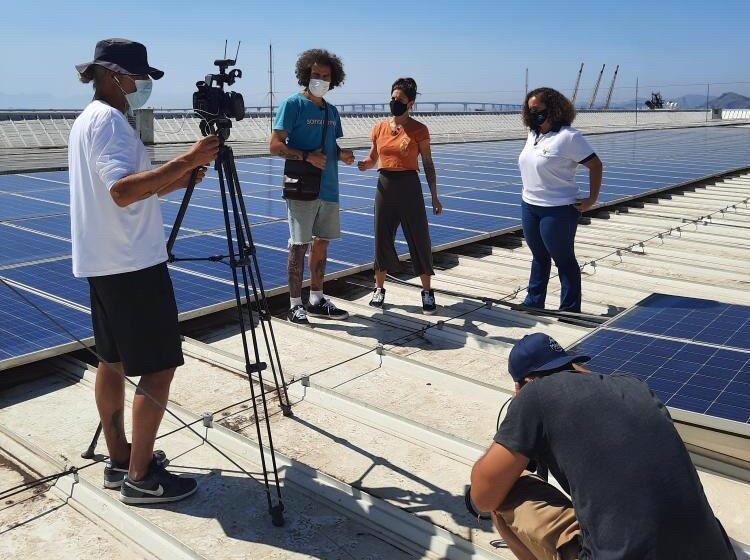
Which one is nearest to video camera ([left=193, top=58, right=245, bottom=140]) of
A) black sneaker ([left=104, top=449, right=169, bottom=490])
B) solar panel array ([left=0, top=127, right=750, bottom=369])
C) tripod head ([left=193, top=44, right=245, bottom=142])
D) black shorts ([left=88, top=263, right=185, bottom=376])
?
tripod head ([left=193, top=44, right=245, bottom=142])

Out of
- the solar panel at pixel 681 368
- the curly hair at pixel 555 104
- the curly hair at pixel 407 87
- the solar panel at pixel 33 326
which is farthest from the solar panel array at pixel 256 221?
the solar panel at pixel 681 368

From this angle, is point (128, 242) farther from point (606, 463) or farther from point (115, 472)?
point (606, 463)

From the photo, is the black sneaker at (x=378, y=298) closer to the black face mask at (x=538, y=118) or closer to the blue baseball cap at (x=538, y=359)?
the black face mask at (x=538, y=118)

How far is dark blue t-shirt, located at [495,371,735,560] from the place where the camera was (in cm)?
210

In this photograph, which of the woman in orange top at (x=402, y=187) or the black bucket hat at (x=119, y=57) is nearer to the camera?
the black bucket hat at (x=119, y=57)

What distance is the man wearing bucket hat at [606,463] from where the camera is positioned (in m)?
2.11

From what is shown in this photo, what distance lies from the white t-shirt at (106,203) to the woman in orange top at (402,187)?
118 inches

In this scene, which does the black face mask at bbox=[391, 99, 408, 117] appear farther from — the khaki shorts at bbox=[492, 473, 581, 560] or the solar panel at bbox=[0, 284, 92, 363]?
the khaki shorts at bbox=[492, 473, 581, 560]

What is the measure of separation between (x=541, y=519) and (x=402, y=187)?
377 cm

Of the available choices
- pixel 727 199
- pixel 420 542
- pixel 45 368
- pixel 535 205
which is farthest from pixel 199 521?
pixel 727 199

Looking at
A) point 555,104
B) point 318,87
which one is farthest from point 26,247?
point 555,104

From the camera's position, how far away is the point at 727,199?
39.1 feet

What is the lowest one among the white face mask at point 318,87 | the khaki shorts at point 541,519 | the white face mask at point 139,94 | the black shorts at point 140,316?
the khaki shorts at point 541,519

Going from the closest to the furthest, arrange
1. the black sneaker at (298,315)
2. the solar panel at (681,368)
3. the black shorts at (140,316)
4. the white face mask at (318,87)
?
1. the black shorts at (140,316)
2. the solar panel at (681,368)
3. the white face mask at (318,87)
4. the black sneaker at (298,315)
